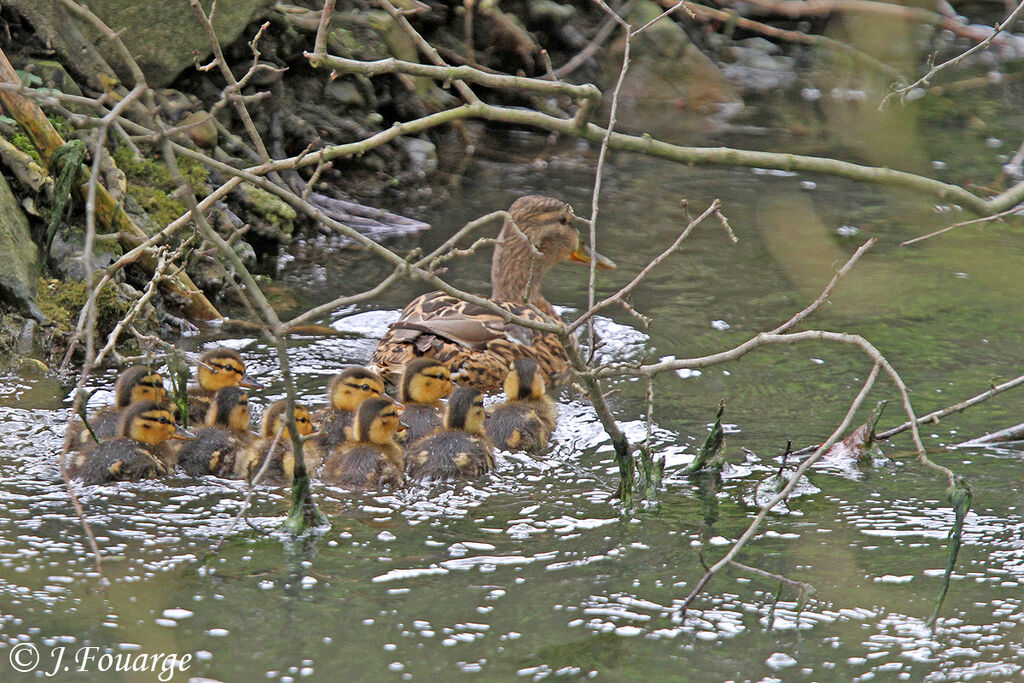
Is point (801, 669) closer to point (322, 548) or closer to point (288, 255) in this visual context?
point (322, 548)

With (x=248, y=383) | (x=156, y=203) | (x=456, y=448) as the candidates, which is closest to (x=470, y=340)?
(x=248, y=383)

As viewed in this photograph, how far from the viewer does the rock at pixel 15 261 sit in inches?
214

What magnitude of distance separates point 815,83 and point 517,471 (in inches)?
306

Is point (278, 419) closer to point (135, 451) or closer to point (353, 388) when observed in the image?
point (353, 388)

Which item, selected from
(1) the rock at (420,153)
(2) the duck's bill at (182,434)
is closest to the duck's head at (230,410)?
(2) the duck's bill at (182,434)

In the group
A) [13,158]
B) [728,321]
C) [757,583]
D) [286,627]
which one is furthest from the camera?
[728,321]

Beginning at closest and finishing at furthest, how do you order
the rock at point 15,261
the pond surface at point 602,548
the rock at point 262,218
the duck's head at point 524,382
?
the pond surface at point 602,548
the duck's head at point 524,382
the rock at point 15,261
the rock at point 262,218

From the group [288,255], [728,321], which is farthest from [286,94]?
[728,321]

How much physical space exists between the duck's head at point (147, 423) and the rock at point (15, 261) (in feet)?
4.33

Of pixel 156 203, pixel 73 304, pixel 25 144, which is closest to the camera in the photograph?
pixel 73 304

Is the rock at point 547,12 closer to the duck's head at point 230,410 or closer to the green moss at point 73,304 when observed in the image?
the green moss at point 73,304

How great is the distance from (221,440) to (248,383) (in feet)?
3.04

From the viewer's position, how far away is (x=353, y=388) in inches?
195

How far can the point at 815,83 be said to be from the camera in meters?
11.2
